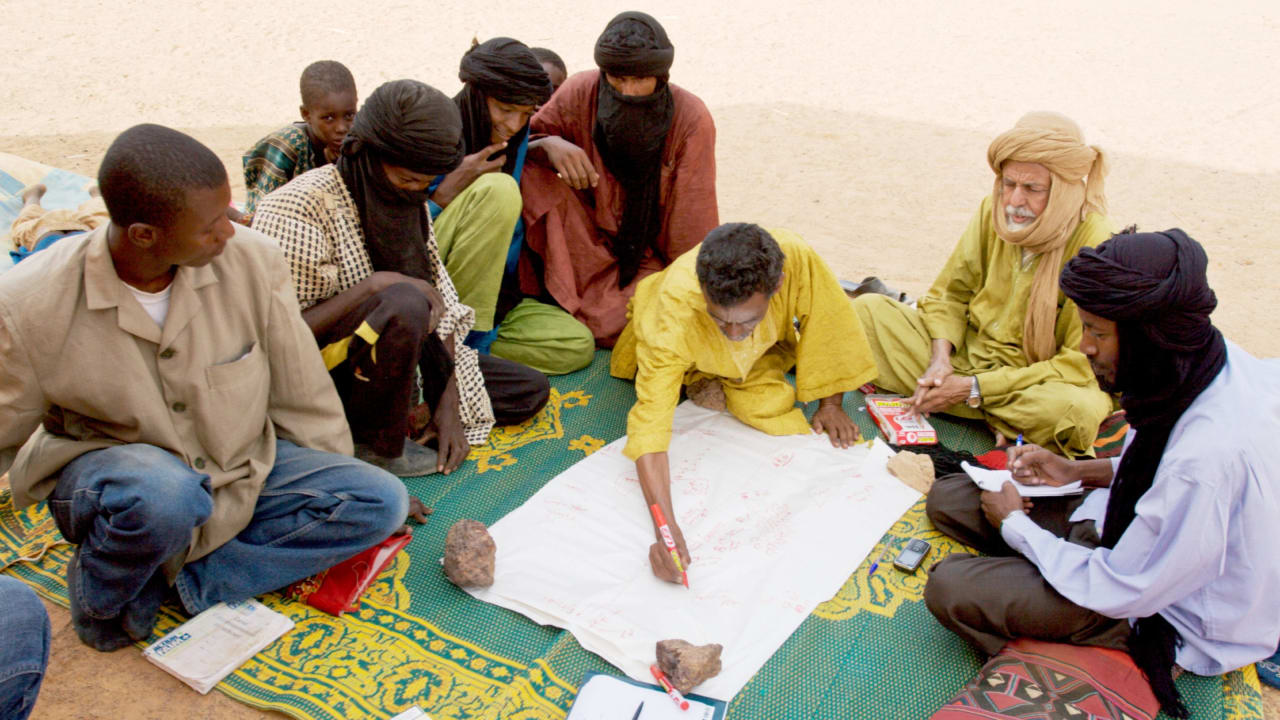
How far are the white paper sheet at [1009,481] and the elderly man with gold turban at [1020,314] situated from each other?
1.94ft

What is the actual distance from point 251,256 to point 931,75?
8.50m

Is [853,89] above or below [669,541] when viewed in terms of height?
above

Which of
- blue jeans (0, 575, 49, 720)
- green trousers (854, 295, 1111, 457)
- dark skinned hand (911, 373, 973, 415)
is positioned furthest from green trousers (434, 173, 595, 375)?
blue jeans (0, 575, 49, 720)

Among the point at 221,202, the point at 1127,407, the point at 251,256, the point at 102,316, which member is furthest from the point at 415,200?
the point at 1127,407

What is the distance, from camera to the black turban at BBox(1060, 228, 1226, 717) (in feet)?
→ 7.21

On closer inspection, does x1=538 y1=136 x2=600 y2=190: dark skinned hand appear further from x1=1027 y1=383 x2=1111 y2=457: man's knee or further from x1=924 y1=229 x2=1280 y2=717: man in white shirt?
x1=924 y1=229 x2=1280 y2=717: man in white shirt

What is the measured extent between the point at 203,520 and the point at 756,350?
1.99 metres

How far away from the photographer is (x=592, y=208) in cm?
428

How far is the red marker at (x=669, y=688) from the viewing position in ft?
7.79

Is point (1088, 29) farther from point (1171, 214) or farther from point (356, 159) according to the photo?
point (356, 159)

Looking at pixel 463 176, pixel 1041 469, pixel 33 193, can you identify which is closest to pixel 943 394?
pixel 1041 469

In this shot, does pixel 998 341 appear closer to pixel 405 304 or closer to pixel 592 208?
pixel 592 208

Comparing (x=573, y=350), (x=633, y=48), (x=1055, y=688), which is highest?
(x=633, y=48)

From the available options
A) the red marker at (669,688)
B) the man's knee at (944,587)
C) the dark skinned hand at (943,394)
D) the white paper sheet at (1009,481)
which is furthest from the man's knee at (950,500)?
the red marker at (669,688)
